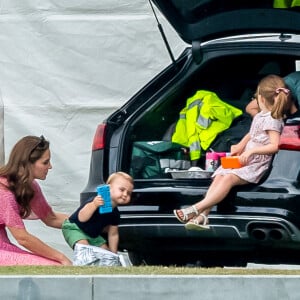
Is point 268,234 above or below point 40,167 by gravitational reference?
below

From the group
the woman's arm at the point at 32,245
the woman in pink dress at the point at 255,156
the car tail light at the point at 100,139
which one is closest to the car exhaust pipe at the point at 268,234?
the woman in pink dress at the point at 255,156

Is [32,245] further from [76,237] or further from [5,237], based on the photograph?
[76,237]

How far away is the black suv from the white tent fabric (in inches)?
111

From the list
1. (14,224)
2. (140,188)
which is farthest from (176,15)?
(14,224)

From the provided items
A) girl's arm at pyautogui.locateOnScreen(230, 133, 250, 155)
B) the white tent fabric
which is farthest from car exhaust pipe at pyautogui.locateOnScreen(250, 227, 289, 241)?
the white tent fabric

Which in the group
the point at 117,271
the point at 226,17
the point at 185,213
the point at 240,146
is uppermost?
the point at 226,17

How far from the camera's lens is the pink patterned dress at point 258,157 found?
351 inches

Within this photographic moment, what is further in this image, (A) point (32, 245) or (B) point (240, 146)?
(B) point (240, 146)

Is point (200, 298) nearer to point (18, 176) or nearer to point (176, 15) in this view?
point (18, 176)

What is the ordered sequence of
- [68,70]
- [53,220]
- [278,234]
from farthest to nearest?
[68,70], [53,220], [278,234]

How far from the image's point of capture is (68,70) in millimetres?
12797

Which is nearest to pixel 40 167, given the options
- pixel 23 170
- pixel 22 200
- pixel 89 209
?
pixel 23 170

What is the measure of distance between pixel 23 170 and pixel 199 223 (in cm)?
115

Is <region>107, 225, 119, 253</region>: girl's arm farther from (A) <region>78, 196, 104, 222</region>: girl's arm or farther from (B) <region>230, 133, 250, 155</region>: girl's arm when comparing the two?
(B) <region>230, 133, 250, 155</region>: girl's arm
